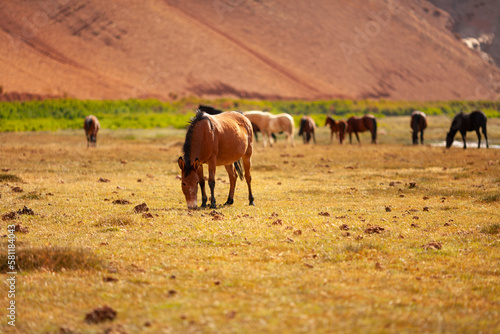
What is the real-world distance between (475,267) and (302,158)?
18076 mm

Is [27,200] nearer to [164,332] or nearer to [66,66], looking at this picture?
[164,332]

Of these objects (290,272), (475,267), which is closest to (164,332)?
(290,272)

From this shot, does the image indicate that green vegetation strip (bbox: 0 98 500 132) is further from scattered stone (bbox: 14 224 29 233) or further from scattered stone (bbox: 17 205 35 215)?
scattered stone (bbox: 14 224 29 233)

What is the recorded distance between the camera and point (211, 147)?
1191 cm

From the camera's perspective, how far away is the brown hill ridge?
83.6 m

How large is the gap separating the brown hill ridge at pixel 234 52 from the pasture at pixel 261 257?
6735 cm

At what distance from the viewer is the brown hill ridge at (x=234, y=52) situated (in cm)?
8362

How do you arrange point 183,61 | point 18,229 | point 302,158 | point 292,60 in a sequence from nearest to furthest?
point 18,229, point 302,158, point 183,61, point 292,60

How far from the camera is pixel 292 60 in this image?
334 feet

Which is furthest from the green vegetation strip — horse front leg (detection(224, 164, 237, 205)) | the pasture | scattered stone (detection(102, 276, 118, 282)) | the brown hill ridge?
scattered stone (detection(102, 276, 118, 282))

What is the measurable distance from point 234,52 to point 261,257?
91378 mm

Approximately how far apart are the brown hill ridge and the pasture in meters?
67.3

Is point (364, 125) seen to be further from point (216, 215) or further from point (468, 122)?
point (216, 215)

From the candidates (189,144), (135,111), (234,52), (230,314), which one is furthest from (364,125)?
(234,52)
